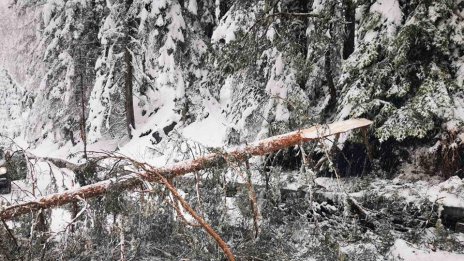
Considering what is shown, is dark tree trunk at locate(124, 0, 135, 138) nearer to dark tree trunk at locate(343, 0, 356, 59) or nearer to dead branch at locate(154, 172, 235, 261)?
dark tree trunk at locate(343, 0, 356, 59)

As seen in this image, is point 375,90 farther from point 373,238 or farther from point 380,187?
point 373,238

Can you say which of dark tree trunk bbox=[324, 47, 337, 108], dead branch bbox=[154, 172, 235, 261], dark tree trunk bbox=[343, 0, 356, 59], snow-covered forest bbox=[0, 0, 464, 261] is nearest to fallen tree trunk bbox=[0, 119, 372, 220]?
snow-covered forest bbox=[0, 0, 464, 261]

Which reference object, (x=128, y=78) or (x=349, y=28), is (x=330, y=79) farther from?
(x=128, y=78)

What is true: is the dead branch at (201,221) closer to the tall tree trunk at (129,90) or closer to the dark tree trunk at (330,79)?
the dark tree trunk at (330,79)

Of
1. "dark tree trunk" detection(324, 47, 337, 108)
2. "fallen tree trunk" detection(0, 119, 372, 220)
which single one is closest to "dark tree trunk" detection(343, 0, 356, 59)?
"dark tree trunk" detection(324, 47, 337, 108)

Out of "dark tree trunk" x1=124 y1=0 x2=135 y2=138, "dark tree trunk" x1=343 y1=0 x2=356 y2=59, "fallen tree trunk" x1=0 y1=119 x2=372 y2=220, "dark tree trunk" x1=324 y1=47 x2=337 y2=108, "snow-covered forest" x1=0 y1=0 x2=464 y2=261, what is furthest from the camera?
"dark tree trunk" x1=124 y1=0 x2=135 y2=138

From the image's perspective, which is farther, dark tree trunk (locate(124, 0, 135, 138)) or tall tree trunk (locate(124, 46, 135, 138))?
tall tree trunk (locate(124, 46, 135, 138))

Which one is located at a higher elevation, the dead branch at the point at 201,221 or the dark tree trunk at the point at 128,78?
the dark tree trunk at the point at 128,78

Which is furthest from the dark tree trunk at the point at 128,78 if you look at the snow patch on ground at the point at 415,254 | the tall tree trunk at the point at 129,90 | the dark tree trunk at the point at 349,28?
the snow patch on ground at the point at 415,254

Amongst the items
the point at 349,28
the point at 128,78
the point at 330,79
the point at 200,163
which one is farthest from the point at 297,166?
the point at 128,78

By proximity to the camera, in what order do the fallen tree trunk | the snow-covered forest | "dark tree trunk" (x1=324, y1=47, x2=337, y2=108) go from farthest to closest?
"dark tree trunk" (x1=324, y1=47, x2=337, y2=108) < the snow-covered forest < the fallen tree trunk

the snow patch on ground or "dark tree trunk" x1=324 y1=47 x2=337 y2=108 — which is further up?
"dark tree trunk" x1=324 y1=47 x2=337 y2=108

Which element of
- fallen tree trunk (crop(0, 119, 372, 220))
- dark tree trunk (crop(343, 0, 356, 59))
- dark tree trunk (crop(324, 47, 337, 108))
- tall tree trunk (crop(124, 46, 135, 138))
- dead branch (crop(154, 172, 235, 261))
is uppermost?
tall tree trunk (crop(124, 46, 135, 138))

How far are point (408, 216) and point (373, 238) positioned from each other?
28.5 inches
